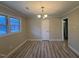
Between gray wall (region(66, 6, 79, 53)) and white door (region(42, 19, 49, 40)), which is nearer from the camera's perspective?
gray wall (region(66, 6, 79, 53))

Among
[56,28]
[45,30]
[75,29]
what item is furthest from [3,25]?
[56,28]

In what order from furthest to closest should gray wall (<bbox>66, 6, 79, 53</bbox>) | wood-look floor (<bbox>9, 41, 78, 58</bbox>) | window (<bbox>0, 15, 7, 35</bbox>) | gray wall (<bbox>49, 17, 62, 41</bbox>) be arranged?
gray wall (<bbox>49, 17, 62, 41</bbox>)
gray wall (<bbox>66, 6, 79, 53</bbox>)
wood-look floor (<bbox>9, 41, 78, 58</bbox>)
window (<bbox>0, 15, 7, 35</bbox>)

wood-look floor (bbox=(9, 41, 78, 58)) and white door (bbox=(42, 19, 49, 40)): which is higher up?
white door (bbox=(42, 19, 49, 40))

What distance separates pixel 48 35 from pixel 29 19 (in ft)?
7.39

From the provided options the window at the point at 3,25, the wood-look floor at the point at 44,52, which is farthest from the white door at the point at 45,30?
the window at the point at 3,25

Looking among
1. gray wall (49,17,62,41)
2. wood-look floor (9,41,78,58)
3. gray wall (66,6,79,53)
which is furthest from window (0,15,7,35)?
gray wall (49,17,62,41)

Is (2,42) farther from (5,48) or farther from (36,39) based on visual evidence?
(36,39)

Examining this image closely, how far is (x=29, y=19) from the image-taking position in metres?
10.1

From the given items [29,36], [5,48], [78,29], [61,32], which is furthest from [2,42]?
[61,32]

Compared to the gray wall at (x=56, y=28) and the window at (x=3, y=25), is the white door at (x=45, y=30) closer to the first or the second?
the gray wall at (x=56, y=28)

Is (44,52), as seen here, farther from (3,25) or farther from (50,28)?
(50,28)

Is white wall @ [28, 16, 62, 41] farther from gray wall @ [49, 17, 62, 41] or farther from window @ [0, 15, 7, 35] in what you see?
window @ [0, 15, 7, 35]

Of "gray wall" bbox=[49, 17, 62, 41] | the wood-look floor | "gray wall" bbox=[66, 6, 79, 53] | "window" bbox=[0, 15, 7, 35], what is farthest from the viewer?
"gray wall" bbox=[49, 17, 62, 41]

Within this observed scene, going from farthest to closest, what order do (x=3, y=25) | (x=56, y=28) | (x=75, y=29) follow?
(x=56, y=28) → (x=75, y=29) → (x=3, y=25)
